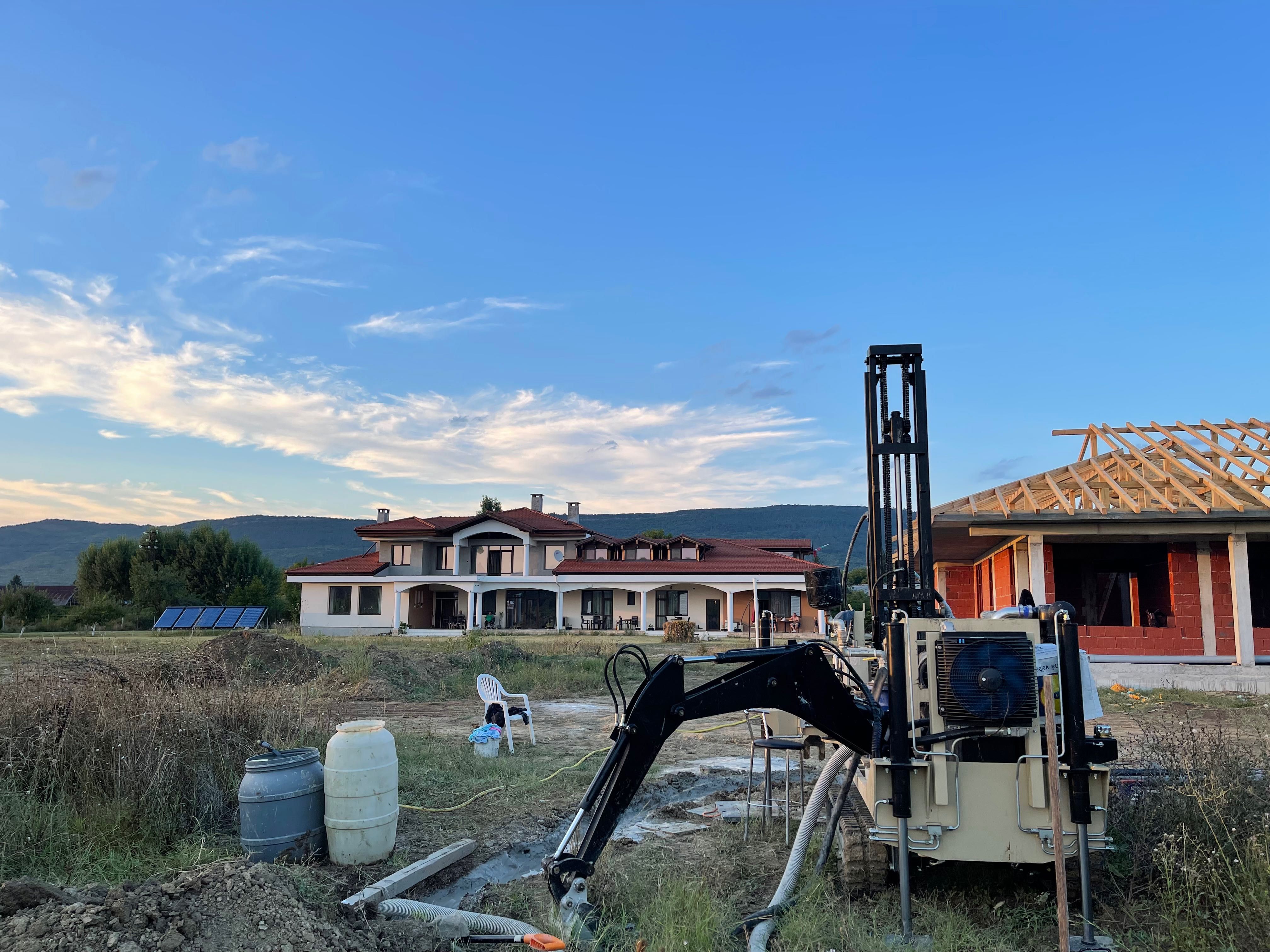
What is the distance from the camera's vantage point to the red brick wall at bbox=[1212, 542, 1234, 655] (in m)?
16.4

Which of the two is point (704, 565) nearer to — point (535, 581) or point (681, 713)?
point (535, 581)

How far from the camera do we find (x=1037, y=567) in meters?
16.3

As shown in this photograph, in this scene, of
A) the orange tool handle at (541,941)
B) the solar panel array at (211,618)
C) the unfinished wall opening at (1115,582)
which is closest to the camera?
the orange tool handle at (541,941)

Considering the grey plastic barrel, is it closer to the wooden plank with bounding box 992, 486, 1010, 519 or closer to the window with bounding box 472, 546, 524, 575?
the wooden plank with bounding box 992, 486, 1010, 519

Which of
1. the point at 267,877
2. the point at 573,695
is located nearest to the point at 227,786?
the point at 267,877

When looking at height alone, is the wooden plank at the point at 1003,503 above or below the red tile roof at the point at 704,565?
above

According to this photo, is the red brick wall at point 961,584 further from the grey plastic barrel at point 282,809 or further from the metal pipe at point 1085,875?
the grey plastic barrel at point 282,809

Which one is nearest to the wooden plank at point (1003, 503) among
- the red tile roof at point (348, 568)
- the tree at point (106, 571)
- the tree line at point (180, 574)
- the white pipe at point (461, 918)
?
the white pipe at point (461, 918)

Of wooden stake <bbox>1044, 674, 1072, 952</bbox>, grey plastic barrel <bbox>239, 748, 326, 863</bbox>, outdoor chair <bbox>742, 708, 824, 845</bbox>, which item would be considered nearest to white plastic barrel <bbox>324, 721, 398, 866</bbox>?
grey plastic barrel <bbox>239, 748, 326, 863</bbox>

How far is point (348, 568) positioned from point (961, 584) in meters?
30.1

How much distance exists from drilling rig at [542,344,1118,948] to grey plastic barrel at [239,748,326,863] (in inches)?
80.3

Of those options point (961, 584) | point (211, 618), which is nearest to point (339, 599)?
point (211, 618)

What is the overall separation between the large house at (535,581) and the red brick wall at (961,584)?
1020 centimetres

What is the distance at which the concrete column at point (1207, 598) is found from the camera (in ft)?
54.1
